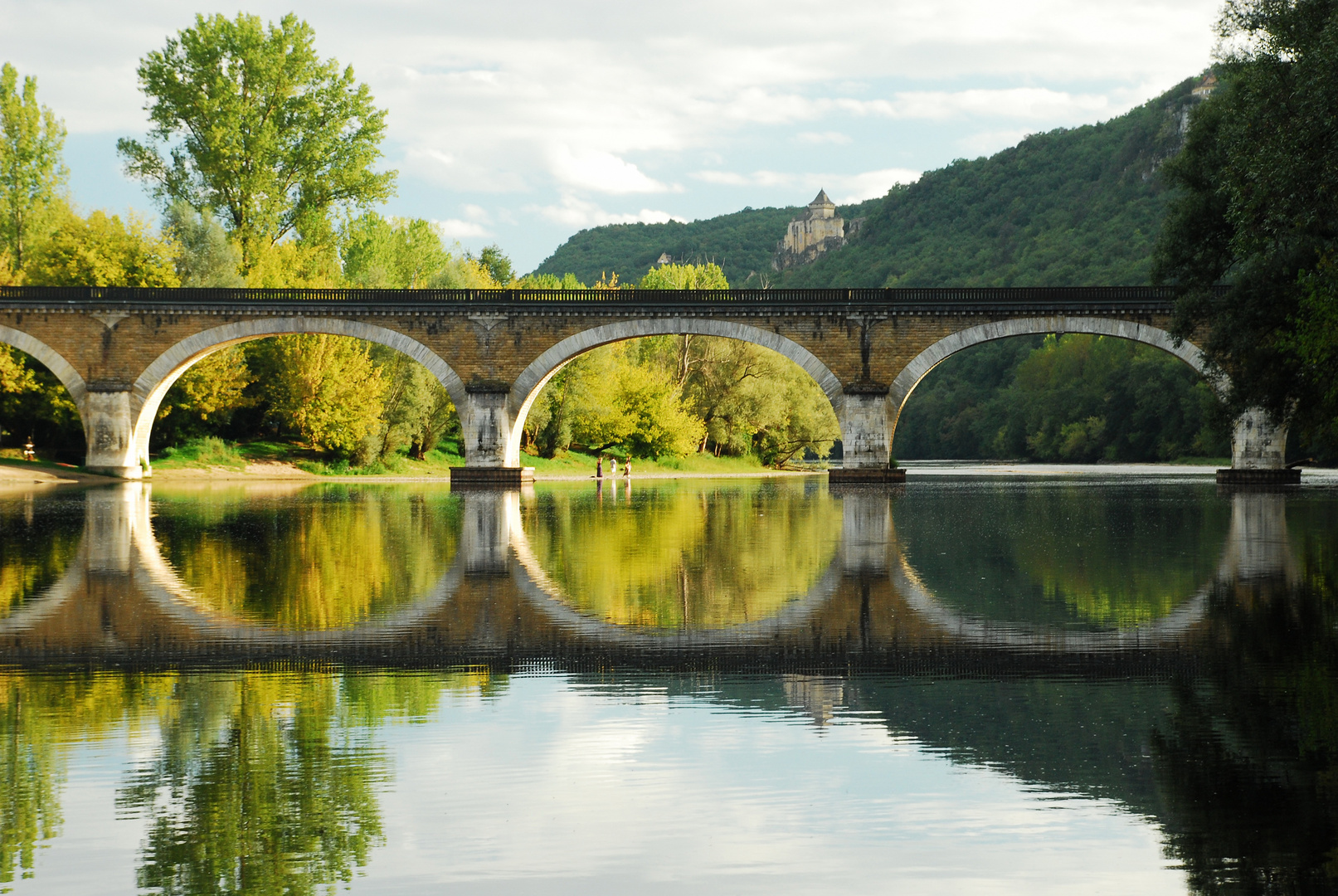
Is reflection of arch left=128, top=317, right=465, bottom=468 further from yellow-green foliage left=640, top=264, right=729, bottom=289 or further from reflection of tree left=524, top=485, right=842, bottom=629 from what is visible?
yellow-green foliage left=640, top=264, right=729, bottom=289

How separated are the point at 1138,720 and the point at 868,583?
5.64m

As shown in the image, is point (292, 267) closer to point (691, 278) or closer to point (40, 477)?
point (40, 477)

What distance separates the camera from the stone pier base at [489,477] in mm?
35969

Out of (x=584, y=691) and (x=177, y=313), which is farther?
(x=177, y=313)

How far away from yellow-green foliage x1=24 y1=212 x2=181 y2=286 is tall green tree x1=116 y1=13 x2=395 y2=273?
4.16m

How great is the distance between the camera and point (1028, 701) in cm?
629

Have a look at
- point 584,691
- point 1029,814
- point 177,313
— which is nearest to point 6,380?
point 177,313

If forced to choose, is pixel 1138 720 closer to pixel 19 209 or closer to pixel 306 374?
pixel 306 374

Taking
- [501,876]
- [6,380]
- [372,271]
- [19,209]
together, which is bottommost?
[501,876]

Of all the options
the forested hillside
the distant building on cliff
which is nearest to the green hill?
the forested hillside

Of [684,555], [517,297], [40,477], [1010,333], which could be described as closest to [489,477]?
[517,297]

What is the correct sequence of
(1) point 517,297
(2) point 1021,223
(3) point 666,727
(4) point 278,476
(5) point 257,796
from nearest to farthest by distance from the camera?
(5) point 257,796 → (3) point 666,727 → (1) point 517,297 → (4) point 278,476 → (2) point 1021,223

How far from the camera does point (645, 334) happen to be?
120ft

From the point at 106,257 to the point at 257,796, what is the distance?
4175cm
